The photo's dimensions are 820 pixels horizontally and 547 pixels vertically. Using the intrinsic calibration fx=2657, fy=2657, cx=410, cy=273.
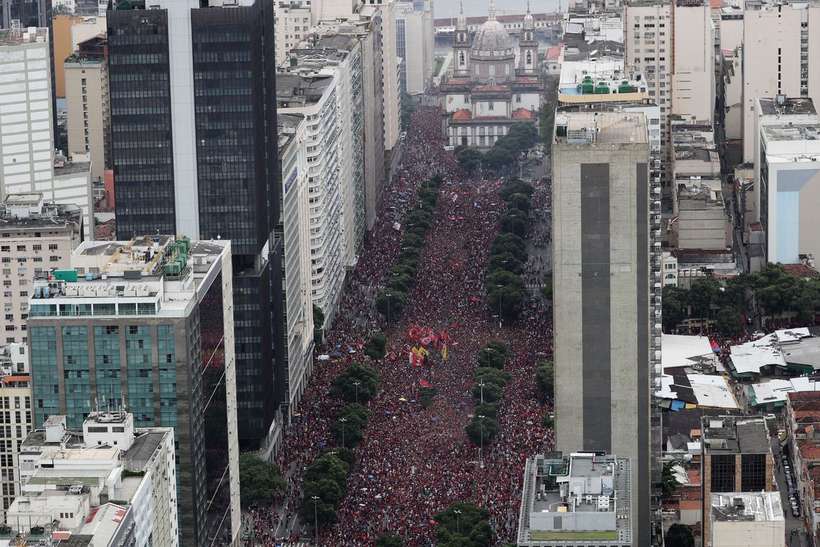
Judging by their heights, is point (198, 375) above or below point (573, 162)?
below

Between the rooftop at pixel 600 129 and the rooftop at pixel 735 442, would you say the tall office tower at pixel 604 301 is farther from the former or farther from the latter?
the rooftop at pixel 735 442

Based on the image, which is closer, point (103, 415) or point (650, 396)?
point (103, 415)

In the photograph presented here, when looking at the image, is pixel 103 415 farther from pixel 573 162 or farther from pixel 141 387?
pixel 573 162

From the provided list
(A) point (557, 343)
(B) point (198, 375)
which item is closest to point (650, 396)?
(A) point (557, 343)

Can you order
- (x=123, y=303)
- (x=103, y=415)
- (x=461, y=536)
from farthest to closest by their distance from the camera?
(x=461, y=536) < (x=123, y=303) < (x=103, y=415)

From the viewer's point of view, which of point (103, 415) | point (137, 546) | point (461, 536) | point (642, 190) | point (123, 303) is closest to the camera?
point (137, 546)

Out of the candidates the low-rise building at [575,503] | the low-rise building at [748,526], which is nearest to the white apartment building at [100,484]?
the low-rise building at [575,503]

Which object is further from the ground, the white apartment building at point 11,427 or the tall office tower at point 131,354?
the tall office tower at point 131,354
